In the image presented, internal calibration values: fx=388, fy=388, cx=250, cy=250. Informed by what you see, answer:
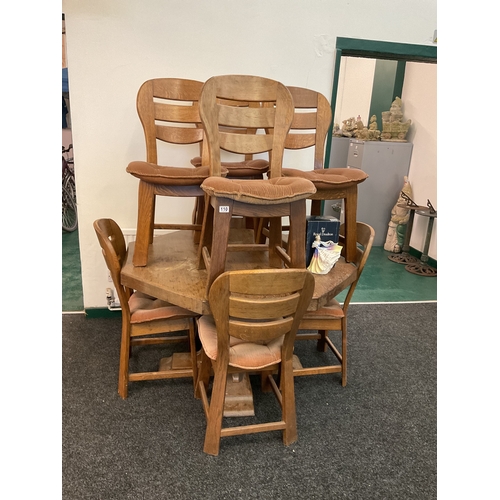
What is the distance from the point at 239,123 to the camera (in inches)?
69.2

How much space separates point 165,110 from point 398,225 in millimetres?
3504

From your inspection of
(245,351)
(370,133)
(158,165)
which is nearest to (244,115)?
(158,165)

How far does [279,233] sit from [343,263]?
0.48 metres

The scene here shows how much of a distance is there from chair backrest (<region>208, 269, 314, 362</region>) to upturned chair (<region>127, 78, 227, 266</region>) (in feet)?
1.89

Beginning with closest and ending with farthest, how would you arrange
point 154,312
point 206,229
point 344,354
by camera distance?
point 206,229 < point 154,312 < point 344,354

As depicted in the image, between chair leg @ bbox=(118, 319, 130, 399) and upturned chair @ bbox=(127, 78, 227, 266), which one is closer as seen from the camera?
upturned chair @ bbox=(127, 78, 227, 266)

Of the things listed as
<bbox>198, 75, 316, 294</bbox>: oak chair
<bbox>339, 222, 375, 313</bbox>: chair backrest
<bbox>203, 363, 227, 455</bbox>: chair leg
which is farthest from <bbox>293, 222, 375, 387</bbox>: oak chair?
<bbox>203, 363, 227, 455</bbox>: chair leg

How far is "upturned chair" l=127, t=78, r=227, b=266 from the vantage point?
179 centimetres

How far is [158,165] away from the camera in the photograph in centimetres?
221

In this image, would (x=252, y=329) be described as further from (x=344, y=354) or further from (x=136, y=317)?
(x=344, y=354)

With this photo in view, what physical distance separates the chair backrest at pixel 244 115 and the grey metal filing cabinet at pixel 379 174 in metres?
3.20

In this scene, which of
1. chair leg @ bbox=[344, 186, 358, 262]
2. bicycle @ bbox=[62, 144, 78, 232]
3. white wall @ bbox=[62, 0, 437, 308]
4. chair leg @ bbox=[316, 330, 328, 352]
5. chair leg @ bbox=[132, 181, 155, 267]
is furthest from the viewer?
bicycle @ bbox=[62, 144, 78, 232]

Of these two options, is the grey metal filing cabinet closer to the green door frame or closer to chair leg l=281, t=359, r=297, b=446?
the green door frame

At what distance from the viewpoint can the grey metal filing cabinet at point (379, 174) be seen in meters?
4.74
